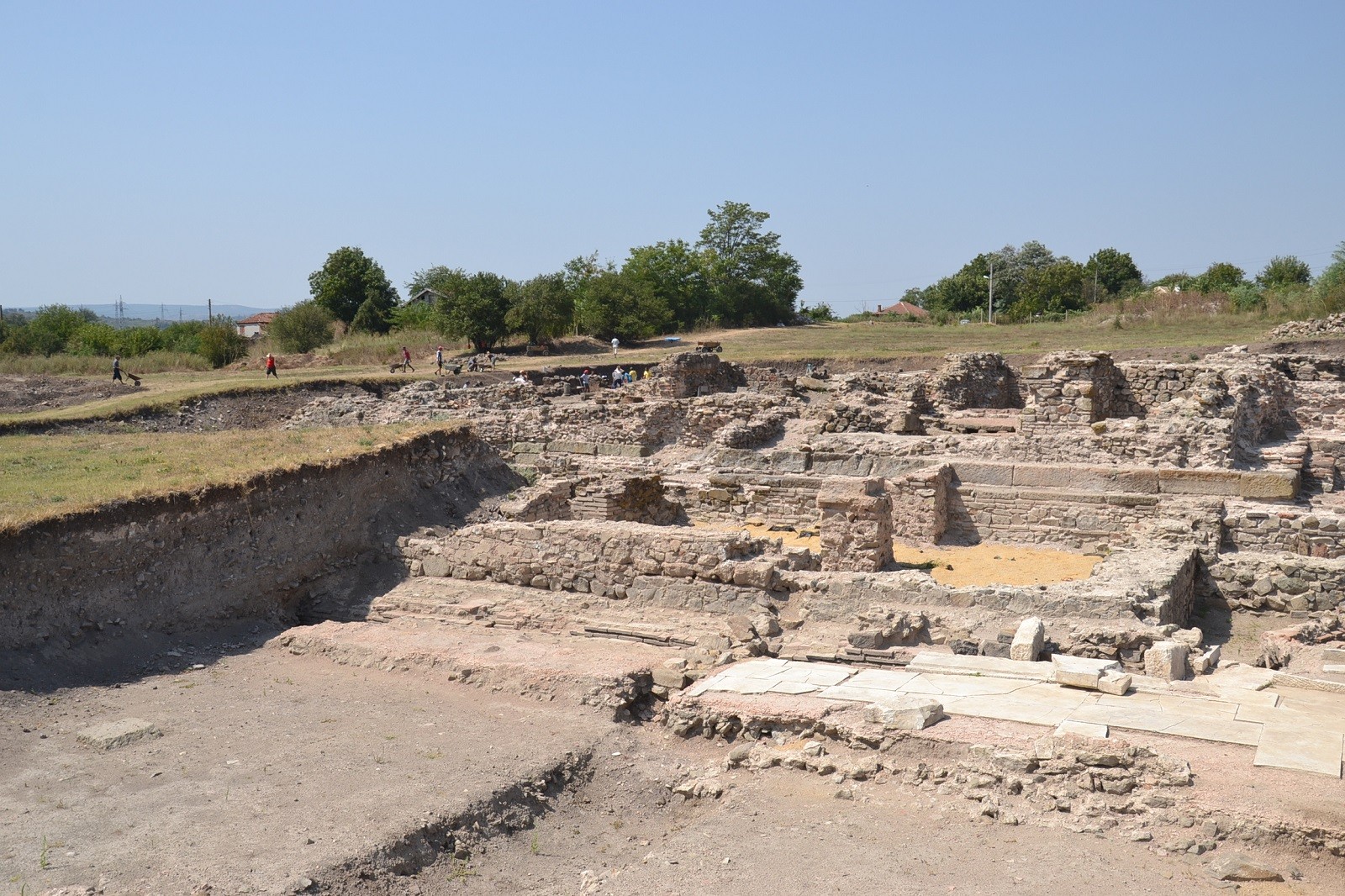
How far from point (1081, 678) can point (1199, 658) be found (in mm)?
1530

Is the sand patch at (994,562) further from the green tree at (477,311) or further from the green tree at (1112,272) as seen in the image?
the green tree at (1112,272)

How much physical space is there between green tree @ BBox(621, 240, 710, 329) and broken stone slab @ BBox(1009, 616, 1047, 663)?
149ft

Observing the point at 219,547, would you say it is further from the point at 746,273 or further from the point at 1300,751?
the point at 746,273

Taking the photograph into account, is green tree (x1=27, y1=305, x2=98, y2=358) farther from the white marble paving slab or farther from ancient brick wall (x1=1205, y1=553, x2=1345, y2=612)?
the white marble paving slab

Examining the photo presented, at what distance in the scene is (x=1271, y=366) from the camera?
21.6 metres

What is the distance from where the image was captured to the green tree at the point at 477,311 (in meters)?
41.2

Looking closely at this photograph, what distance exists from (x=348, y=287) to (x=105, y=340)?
12.6 metres

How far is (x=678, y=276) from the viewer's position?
58125mm

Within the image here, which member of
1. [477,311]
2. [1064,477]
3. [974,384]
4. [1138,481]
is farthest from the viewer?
[477,311]

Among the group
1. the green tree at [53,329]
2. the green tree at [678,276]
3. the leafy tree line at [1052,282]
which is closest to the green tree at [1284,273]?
the leafy tree line at [1052,282]

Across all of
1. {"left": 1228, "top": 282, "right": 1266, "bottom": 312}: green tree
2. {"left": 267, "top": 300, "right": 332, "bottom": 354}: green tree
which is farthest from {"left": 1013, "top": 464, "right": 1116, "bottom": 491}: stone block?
{"left": 267, "top": 300, "right": 332, "bottom": 354}: green tree

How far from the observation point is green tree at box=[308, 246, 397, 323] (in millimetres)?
56531

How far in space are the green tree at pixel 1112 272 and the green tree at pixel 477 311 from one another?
3789 centimetres

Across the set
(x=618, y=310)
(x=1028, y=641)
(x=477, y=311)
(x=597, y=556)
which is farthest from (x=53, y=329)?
(x=1028, y=641)
